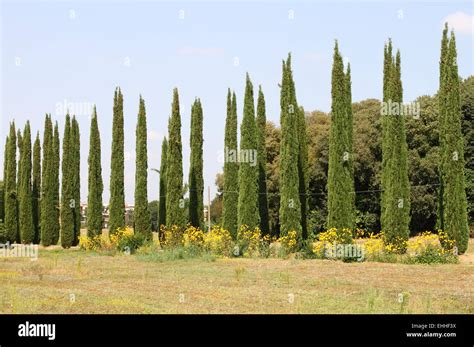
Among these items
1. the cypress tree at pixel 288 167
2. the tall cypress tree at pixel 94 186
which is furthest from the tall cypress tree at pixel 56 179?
the cypress tree at pixel 288 167

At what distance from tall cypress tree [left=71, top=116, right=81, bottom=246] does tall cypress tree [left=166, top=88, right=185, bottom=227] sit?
12.4 meters

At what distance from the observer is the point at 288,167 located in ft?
95.8

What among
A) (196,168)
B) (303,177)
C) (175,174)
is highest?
(196,168)

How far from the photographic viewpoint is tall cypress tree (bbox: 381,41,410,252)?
2662 cm

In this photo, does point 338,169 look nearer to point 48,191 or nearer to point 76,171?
point 76,171

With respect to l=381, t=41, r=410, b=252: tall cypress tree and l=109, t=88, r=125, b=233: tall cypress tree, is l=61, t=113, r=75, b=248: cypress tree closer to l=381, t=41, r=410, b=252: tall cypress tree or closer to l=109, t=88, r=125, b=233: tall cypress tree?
l=109, t=88, r=125, b=233: tall cypress tree

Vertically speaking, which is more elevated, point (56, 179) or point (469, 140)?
point (469, 140)

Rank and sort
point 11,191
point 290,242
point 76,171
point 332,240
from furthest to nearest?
point 11,191, point 76,171, point 290,242, point 332,240

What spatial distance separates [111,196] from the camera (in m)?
37.5

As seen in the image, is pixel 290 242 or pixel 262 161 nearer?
pixel 290 242

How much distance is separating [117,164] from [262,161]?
8.17 meters

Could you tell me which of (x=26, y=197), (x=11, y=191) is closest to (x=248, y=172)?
(x=26, y=197)

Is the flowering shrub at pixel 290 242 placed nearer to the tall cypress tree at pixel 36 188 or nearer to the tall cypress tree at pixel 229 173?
the tall cypress tree at pixel 229 173
